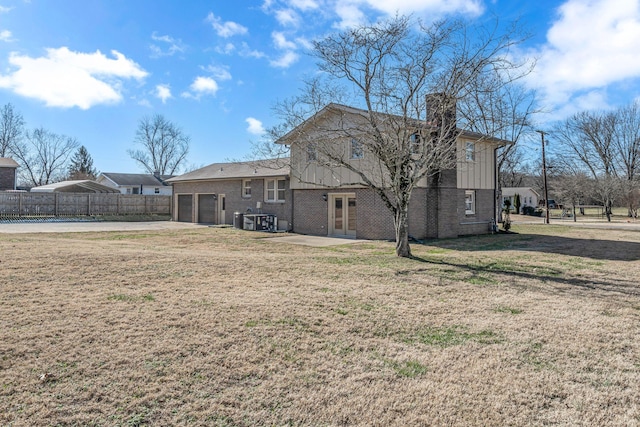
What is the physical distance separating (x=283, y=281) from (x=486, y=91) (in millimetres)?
7944

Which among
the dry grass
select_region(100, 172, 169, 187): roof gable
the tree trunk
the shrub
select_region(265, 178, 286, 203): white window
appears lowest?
the dry grass

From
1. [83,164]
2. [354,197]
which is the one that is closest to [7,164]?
[83,164]

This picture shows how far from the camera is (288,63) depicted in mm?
13586

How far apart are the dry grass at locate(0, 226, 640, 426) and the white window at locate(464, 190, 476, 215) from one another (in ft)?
35.7

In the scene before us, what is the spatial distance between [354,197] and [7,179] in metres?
38.9

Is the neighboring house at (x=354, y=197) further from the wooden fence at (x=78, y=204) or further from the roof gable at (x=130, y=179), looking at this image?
the roof gable at (x=130, y=179)

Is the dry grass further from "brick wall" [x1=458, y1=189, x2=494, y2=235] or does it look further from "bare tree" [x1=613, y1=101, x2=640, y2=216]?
"bare tree" [x1=613, y1=101, x2=640, y2=216]

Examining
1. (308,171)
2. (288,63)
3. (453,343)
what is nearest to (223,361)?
(453,343)

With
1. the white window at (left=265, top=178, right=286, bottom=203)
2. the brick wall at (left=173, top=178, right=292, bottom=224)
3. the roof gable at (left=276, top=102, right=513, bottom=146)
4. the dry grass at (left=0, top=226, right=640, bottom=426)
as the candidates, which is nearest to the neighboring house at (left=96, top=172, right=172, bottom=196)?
the brick wall at (left=173, top=178, right=292, bottom=224)

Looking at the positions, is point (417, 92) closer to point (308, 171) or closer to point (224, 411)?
point (308, 171)

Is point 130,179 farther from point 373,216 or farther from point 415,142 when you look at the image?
point 415,142

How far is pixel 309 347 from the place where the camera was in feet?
14.4

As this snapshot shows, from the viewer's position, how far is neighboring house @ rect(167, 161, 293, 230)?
20797 mm

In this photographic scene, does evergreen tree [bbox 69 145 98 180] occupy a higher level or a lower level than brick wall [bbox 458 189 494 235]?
higher
